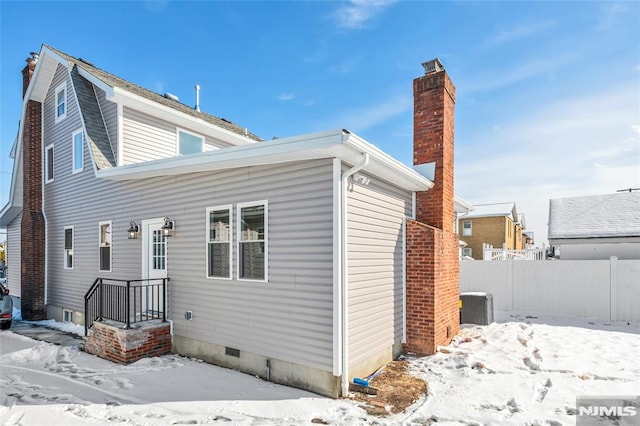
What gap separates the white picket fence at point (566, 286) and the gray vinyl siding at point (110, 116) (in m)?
11.2

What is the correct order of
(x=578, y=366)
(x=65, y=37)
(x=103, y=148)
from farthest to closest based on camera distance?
(x=65, y=37) → (x=103, y=148) → (x=578, y=366)

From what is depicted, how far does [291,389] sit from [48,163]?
1091 centimetres

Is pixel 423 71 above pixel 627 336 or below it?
above

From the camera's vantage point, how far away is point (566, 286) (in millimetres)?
9594

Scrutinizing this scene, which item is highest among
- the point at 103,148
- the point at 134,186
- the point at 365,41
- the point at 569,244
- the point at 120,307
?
the point at 365,41

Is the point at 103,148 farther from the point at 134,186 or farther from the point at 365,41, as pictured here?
the point at 365,41

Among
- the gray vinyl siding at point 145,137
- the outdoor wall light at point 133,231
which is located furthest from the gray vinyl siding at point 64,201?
the outdoor wall light at point 133,231

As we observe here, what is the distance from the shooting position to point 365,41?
834cm

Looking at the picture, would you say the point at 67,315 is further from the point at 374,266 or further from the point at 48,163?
the point at 374,266

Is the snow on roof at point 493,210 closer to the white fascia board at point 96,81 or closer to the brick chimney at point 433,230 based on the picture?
the brick chimney at point 433,230

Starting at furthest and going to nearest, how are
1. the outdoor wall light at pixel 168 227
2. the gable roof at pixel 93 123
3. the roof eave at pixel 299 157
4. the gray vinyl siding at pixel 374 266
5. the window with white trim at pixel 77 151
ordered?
the window with white trim at pixel 77 151, the gable roof at pixel 93 123, the outdoor wall light at pixel 168 227, the gray vinyl siding at pixel 374 266, the roof eave at pixel 299 157

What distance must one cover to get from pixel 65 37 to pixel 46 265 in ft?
22.7

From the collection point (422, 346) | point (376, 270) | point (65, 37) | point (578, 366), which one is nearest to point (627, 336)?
point (578, 366)

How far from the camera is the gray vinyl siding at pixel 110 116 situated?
8484mm
